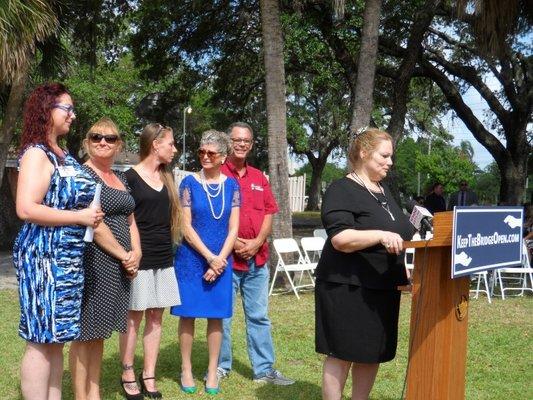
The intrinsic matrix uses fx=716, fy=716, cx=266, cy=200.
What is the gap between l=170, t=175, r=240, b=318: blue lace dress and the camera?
16.4 feet

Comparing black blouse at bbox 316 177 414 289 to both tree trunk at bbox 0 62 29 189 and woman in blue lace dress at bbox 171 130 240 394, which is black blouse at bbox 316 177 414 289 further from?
tree trunk at bbox 0 62 29 189

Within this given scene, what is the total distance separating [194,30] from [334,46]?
11.9 feet

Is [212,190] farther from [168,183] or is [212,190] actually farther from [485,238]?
[485,238]

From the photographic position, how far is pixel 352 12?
50.8ft

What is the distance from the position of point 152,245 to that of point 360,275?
1682 mm

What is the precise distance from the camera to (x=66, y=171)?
12.0 feet

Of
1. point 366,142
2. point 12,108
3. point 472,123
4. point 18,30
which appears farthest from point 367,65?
point 472,123

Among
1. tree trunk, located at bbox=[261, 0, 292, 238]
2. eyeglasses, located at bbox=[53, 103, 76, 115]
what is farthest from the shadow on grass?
tree trunk, located at bbox=[261, 0, 292, 238]

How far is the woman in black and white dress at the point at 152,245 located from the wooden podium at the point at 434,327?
1.96 metres

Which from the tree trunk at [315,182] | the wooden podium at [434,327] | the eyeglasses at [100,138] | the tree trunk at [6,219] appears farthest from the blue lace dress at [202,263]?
the tree trunk at [315,182]

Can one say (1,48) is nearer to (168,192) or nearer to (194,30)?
(168,192)

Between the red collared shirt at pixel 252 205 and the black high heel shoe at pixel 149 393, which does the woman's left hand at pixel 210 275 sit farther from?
the black high heel shoe at pixel 149 393

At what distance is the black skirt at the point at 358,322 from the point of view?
3750 millimetres

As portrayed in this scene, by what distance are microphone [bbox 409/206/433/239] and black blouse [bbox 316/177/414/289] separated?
0.08m
